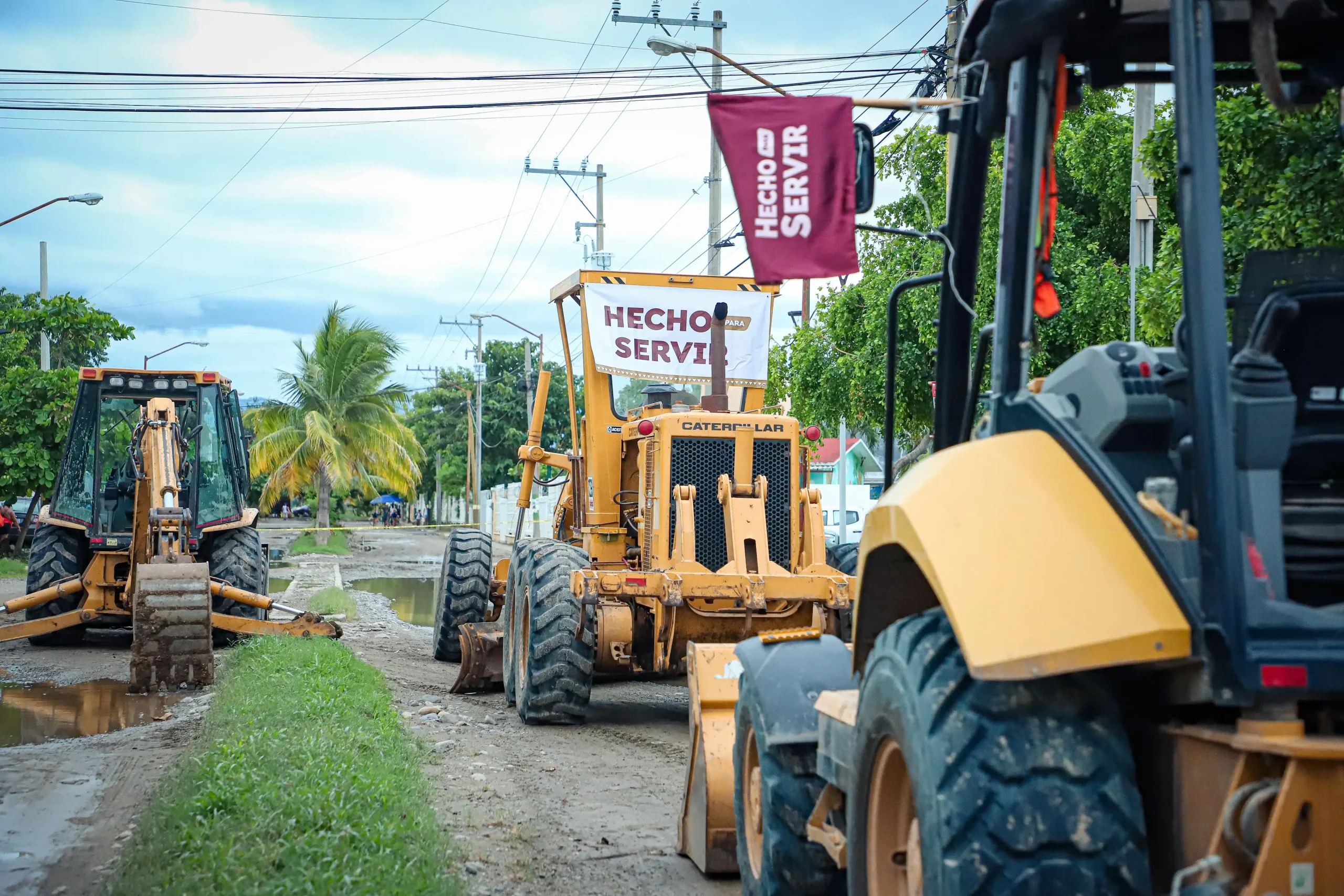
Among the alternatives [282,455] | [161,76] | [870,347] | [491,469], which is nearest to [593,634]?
[870,347]

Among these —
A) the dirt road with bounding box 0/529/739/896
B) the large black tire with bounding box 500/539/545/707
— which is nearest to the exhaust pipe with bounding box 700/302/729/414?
the large black tire with bounding box 500/539/545/707

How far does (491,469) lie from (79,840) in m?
65.5

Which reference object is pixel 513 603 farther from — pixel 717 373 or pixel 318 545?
pixel 318 545

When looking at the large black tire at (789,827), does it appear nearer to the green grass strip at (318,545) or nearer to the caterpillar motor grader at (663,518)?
the caterpillar motor grader at (663,518)

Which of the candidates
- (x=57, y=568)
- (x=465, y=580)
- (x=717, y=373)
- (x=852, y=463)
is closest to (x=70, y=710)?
(x=465, y=580)

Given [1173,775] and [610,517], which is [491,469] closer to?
[610,517]

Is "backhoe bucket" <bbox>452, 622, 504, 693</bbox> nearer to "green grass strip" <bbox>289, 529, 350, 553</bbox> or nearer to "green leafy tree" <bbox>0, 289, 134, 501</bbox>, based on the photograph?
"green leafy tree" <bbox>0, 289, 134, 501</bbox>

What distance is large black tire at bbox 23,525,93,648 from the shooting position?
50.9 feet

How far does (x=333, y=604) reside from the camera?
835 inches

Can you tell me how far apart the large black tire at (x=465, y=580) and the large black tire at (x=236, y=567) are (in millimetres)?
2197

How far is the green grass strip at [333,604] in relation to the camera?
20328mm

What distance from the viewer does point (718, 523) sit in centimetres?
1055

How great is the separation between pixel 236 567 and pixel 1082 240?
10.6 m

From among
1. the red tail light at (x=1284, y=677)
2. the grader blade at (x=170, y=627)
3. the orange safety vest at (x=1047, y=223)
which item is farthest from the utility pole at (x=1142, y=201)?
the red tail light at (x=1284, y=677)
